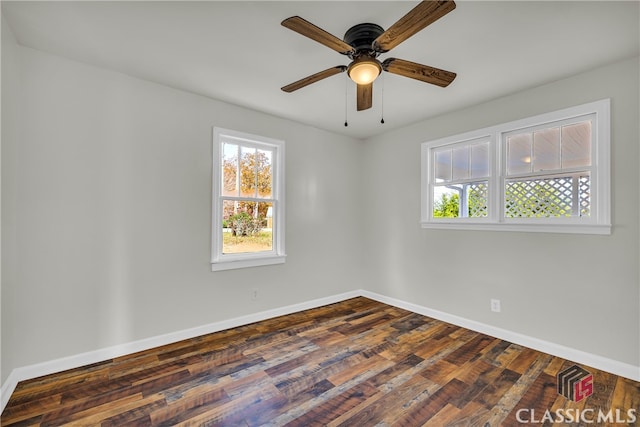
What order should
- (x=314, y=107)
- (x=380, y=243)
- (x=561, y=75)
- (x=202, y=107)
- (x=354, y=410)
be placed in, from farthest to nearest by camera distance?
1. (x=380, y=243)
2. (x=314, y=107)
3. (x=202, y=107)
4. (x=561, y=75)
5. (x=354, y=410)

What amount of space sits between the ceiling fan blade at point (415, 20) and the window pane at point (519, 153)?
6.84ft

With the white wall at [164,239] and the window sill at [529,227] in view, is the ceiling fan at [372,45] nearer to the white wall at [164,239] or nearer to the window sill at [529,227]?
the white wall at [164,239]

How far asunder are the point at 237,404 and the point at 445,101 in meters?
3.47

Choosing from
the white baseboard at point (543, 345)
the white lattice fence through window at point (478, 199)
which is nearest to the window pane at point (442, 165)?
the white lattice fence through window at point (478, 199)

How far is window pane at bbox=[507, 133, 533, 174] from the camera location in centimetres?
301

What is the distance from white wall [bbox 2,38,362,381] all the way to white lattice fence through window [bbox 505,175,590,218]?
287cm

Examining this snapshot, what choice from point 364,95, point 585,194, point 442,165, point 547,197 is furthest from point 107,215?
point 585,194

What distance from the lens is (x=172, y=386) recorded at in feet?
7.28

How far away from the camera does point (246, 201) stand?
3.55 meters

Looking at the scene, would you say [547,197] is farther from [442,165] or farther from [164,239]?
[164,239]

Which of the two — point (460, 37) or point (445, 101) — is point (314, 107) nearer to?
point (445, 101)

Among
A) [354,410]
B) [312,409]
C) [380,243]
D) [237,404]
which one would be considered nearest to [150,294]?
[237,404]

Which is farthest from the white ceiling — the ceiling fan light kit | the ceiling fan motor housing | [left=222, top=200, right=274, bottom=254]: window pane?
[left=222, top=200, right=274, bottom=254]: window pane

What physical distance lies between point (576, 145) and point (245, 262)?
357cm
